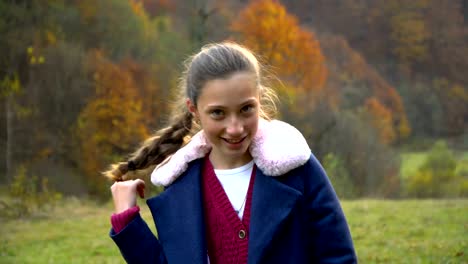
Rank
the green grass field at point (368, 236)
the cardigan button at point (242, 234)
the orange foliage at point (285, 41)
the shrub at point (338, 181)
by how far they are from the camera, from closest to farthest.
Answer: the cardigan button at point (242, 234)
the green grass field at point (368, 236)
the shrub at point (338, 181)
the orange foliage at point (285, 41)

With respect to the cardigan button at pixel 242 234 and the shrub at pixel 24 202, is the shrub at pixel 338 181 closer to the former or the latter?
the shrub at pixel 24 202

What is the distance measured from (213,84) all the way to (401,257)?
3.47 m

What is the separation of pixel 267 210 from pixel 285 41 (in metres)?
19.9

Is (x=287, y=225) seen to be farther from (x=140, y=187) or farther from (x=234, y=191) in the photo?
(x=140, y=187)

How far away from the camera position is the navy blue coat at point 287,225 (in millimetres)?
1998

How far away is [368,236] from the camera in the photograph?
19.2 feet

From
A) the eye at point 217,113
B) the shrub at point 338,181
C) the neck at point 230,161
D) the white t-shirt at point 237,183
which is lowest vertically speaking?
the white t-shirt at point 237,183

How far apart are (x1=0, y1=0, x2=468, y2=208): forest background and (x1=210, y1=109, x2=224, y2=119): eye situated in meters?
9.17

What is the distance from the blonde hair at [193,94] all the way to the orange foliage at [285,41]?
1790 cm

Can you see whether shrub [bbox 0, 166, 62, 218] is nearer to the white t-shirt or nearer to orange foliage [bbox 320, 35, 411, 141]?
the white t-shirt

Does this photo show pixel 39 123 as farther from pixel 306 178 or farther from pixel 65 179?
A: pixel 306 178

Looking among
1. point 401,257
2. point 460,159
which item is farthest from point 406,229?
point 460,159

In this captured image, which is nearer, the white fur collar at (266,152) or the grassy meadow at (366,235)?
the white fur collar at (266,152)

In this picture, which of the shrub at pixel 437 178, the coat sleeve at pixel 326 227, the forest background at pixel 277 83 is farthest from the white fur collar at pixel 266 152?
the shrub at pixel 437 178
